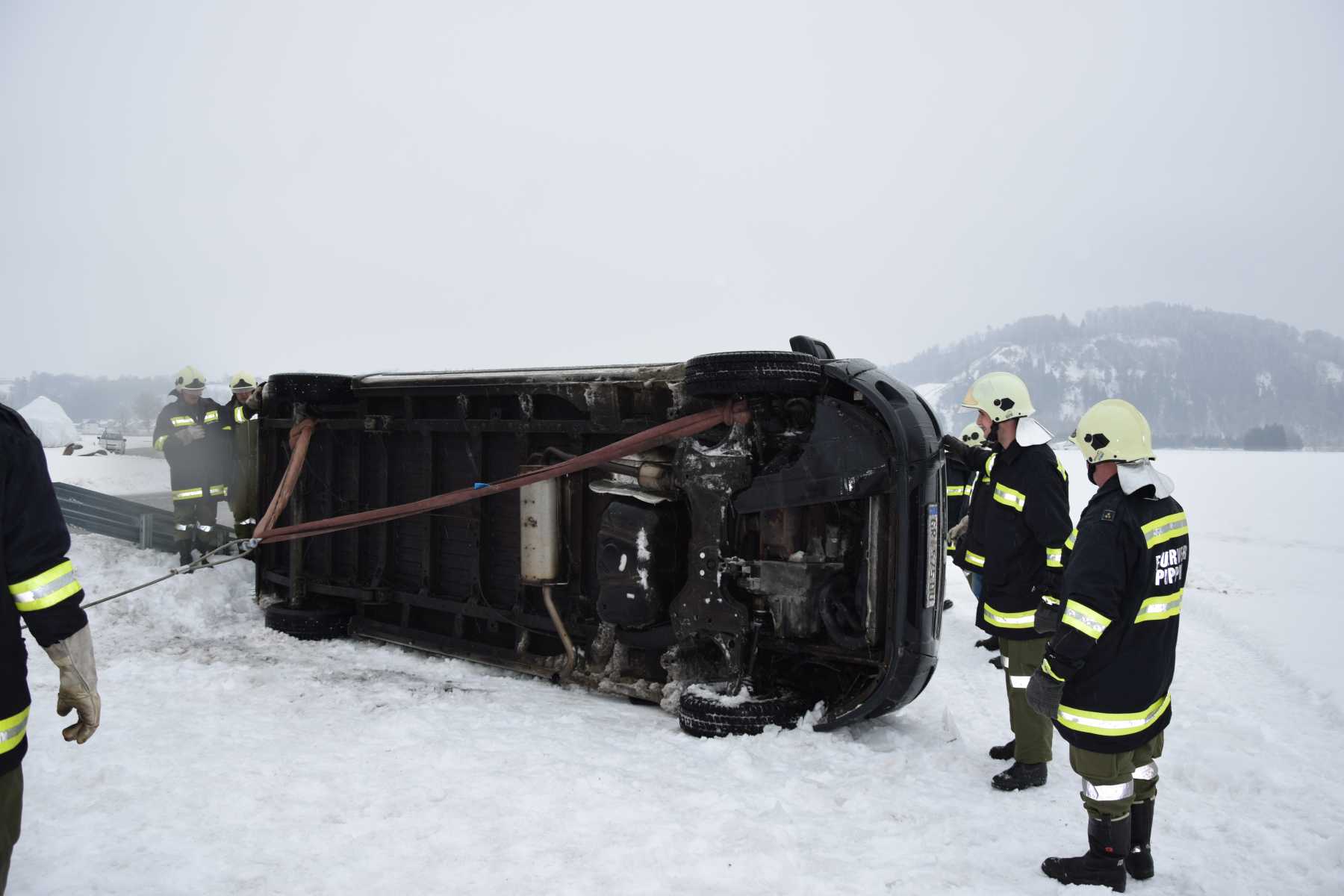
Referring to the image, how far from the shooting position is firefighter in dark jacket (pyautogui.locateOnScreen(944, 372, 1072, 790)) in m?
3.94

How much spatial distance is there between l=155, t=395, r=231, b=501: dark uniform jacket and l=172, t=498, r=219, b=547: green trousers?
0.20ft

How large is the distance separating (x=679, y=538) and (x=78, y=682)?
119 inches

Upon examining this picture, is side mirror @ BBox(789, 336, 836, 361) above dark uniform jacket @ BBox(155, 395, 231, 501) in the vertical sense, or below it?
above

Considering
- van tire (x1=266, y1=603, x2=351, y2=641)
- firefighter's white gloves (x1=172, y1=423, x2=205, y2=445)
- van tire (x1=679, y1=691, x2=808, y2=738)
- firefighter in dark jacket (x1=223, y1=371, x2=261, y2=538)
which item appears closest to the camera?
van tire (x1=679, y1=691, x2=808, y2=738)

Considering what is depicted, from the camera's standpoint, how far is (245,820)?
11.0 ft

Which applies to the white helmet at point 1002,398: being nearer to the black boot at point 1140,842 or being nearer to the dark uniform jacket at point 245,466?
the black boot at point 1140,842

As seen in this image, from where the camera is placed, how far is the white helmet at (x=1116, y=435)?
3053 millimetres

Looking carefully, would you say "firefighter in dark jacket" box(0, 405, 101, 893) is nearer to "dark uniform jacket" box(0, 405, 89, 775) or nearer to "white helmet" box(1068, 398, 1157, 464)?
"dark uniform jacket" box(0, 405, 89, 775)

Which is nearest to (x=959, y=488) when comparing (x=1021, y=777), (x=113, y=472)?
(x=1021, y=777)

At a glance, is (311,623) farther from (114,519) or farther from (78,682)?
(78,682)

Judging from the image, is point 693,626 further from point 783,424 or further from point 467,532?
point 467,532

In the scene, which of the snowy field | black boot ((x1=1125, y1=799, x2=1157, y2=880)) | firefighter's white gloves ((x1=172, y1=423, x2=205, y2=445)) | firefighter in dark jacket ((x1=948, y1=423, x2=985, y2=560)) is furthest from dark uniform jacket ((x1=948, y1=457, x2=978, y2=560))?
firefighter's white gloves ((x1=172, y1=423, x2=205, y2=445))

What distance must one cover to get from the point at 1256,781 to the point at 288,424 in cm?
669

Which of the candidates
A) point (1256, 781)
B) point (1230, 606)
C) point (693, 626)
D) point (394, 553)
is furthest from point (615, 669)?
point (1230, 606)
